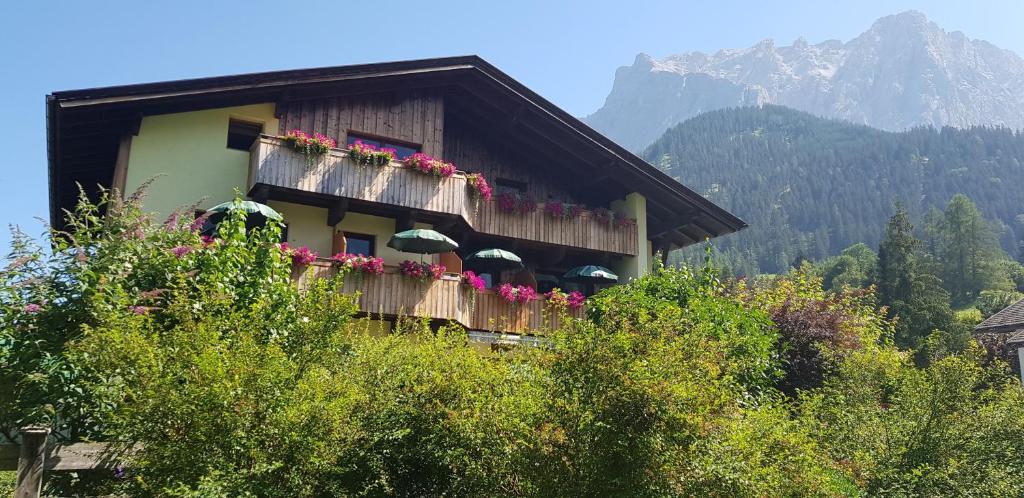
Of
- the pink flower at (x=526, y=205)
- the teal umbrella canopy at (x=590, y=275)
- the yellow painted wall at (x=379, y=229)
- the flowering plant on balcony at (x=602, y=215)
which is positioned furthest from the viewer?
the flowering plant on balcony at (x=602, y=215)

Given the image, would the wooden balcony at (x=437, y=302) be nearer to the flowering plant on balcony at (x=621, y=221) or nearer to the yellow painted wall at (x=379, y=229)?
the yellow painted wall at (x=379, y=229)

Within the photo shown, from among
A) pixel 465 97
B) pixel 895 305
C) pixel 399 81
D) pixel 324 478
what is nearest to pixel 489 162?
pixel 465 97

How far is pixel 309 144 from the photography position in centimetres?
1628

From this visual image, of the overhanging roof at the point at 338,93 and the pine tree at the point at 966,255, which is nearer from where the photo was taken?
the overhanging roof at the point at 338,93

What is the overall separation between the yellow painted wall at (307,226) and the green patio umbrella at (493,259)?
3.13 m

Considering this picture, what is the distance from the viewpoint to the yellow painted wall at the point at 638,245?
20.9 m

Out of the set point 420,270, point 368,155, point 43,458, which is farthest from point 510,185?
point 43,458

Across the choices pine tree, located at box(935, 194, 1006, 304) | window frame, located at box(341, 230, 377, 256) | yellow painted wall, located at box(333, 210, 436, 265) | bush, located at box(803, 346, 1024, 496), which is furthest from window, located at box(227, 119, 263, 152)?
pine tree, located at box(935, 194, 1006, 304)

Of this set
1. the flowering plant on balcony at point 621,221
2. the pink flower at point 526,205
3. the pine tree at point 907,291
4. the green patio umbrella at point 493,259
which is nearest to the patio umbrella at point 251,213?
the green patio umbrella at point 493,259

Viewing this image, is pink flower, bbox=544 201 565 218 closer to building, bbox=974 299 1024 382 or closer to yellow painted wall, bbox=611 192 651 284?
yellow painted wall, bbox=611 192 651 284

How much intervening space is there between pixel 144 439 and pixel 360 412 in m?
1.75

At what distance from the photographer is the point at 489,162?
20594mm

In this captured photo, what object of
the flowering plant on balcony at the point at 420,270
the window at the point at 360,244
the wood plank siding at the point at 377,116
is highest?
the wood plank siding at the point at 377,116

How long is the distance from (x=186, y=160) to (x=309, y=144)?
8.11 ft
